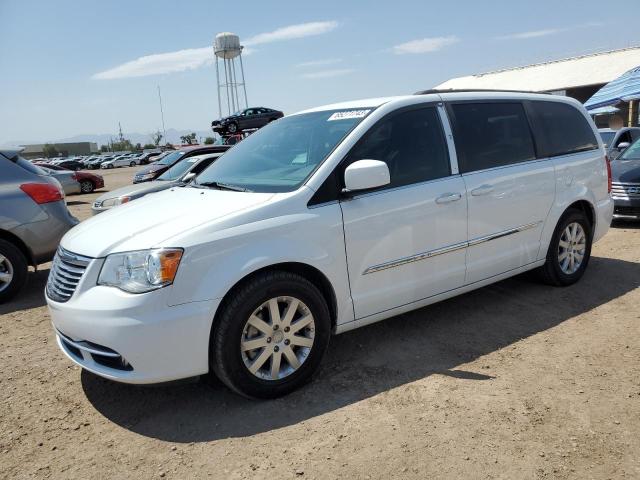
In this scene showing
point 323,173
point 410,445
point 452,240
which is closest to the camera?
point 410,445

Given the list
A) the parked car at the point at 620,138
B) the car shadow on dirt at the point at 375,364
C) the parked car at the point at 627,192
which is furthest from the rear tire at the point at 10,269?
the parked car at the point at 620,138

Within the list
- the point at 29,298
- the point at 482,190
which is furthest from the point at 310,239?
the point at 29,298

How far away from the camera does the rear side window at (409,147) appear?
3.77m

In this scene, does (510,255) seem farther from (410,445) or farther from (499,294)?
(410,445)

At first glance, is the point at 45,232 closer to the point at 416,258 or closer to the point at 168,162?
the point at 416,258

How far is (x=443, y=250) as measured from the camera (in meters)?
4.03

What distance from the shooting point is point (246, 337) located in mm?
3205

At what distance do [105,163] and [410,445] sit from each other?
5980 cm

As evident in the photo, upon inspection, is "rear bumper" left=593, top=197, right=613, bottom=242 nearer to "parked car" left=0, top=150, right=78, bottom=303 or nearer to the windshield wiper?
the windshield wiper

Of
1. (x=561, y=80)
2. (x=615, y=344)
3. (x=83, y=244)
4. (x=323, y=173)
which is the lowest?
(x=615, y=344)

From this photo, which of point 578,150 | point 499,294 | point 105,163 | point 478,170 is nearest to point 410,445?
point 478,170

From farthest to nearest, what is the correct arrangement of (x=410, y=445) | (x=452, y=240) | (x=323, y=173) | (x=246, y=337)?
(x=452, y=240) < (x=323, y=173) < (x=246, y=337) < (x=410, y=445)

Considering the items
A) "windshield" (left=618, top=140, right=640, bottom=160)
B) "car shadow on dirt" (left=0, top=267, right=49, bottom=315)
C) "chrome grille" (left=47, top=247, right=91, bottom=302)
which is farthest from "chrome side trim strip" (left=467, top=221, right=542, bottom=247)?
"windshield" (left=618, top=140, right=640, bottom=160)

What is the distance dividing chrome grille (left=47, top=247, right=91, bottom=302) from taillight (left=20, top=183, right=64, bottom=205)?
105 inches
